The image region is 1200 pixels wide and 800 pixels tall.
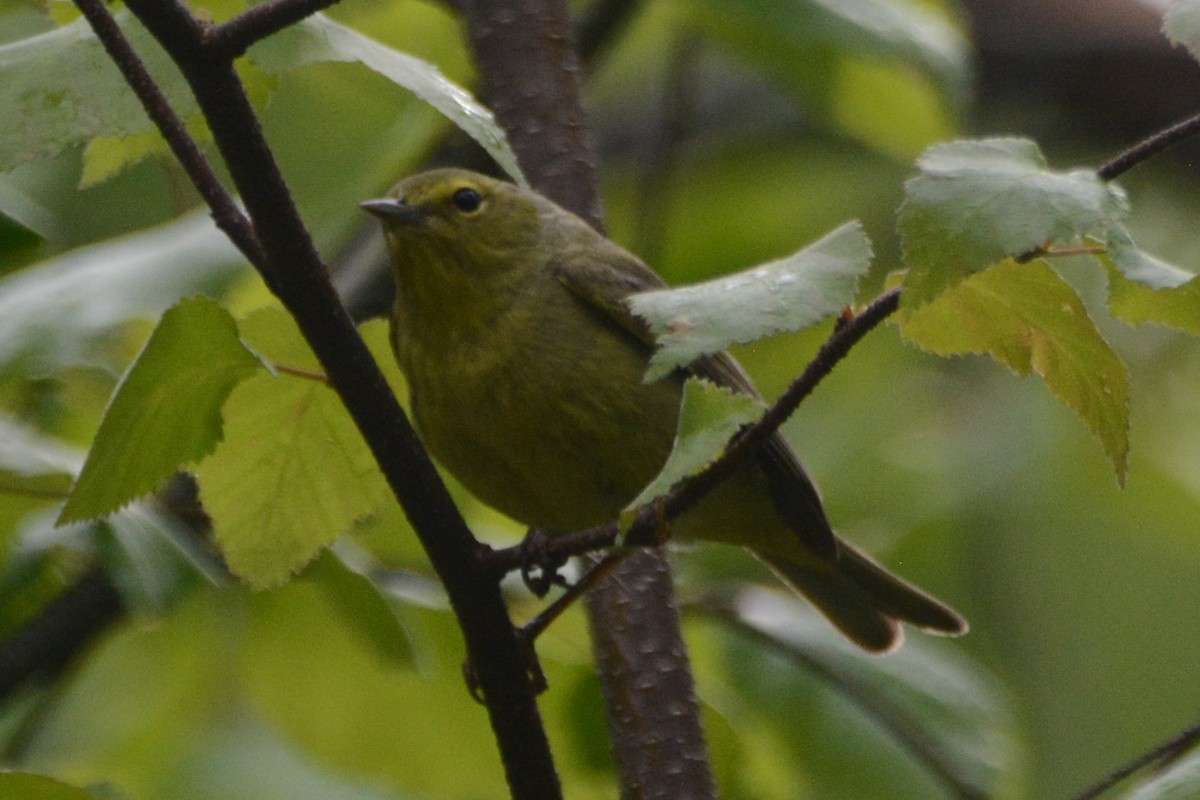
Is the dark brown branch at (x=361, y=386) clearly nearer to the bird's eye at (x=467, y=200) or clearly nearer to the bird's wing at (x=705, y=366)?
the bird's wing at (x=705, y=366)

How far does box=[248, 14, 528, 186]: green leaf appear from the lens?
2.00 metres

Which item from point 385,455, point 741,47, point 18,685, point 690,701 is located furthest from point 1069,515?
point 385,455

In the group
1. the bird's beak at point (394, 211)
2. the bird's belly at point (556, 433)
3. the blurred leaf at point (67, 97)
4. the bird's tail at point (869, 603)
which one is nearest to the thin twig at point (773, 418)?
the blurred leaf at point (67, 97)

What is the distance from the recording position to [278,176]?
1854 mm

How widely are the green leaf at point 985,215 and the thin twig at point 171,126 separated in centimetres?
73

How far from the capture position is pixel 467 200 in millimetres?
3561

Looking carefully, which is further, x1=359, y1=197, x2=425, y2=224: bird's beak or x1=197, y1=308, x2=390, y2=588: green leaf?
x1=359, y1=197, x2=425, y2=224: bird's beak

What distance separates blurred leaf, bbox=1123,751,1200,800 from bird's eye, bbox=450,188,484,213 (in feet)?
6.73

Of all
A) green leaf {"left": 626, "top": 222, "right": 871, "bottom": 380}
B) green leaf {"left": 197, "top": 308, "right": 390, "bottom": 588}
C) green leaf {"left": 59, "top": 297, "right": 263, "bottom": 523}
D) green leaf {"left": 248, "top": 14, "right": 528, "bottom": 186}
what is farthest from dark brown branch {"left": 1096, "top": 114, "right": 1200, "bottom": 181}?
green leaf {"left": 197, "top": 308, "right": 390, "bottom": 588}

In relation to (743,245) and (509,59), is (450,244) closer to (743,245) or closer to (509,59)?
(509,59)

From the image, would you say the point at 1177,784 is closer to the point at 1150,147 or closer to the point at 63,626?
the point at 1150,147

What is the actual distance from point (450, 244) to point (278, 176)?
1544mm

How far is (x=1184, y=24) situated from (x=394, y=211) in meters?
1.93

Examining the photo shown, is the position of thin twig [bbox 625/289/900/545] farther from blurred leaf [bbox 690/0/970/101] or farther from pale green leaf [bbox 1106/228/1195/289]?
blurred leaf [bbox 690/0/970/101]
